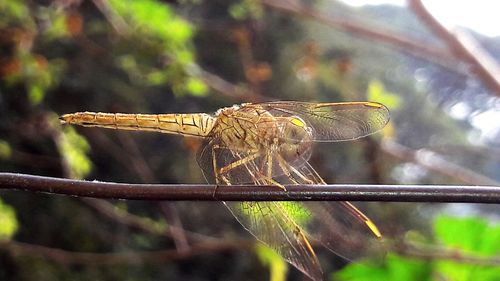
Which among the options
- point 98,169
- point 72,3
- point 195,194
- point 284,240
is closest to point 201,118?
point 284,240

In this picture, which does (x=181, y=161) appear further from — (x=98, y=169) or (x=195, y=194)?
(x=195, y=194)

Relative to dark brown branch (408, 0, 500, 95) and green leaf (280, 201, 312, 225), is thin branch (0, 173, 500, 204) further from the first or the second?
dark brown branch (408, 0, 500, 95)

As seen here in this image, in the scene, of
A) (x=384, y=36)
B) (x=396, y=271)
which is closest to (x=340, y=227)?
(x=396, y=271)

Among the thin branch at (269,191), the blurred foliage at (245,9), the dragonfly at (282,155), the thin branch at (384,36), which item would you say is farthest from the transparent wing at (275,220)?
the thin branch at (384,36)

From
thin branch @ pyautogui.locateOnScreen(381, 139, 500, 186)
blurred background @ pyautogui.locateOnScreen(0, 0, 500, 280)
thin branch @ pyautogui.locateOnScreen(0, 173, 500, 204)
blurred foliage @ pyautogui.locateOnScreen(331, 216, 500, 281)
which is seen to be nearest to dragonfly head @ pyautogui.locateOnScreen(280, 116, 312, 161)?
thin branch @ pyautogui.locateOnScreen(0, 173, 500, 204)

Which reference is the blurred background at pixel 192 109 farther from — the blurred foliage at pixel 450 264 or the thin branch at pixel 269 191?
the thin branch at pixel 269 191

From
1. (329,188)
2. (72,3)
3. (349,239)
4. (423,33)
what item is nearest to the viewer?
(329,188)

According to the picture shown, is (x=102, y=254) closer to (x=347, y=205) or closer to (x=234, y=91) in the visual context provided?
(x=234, y=91)
